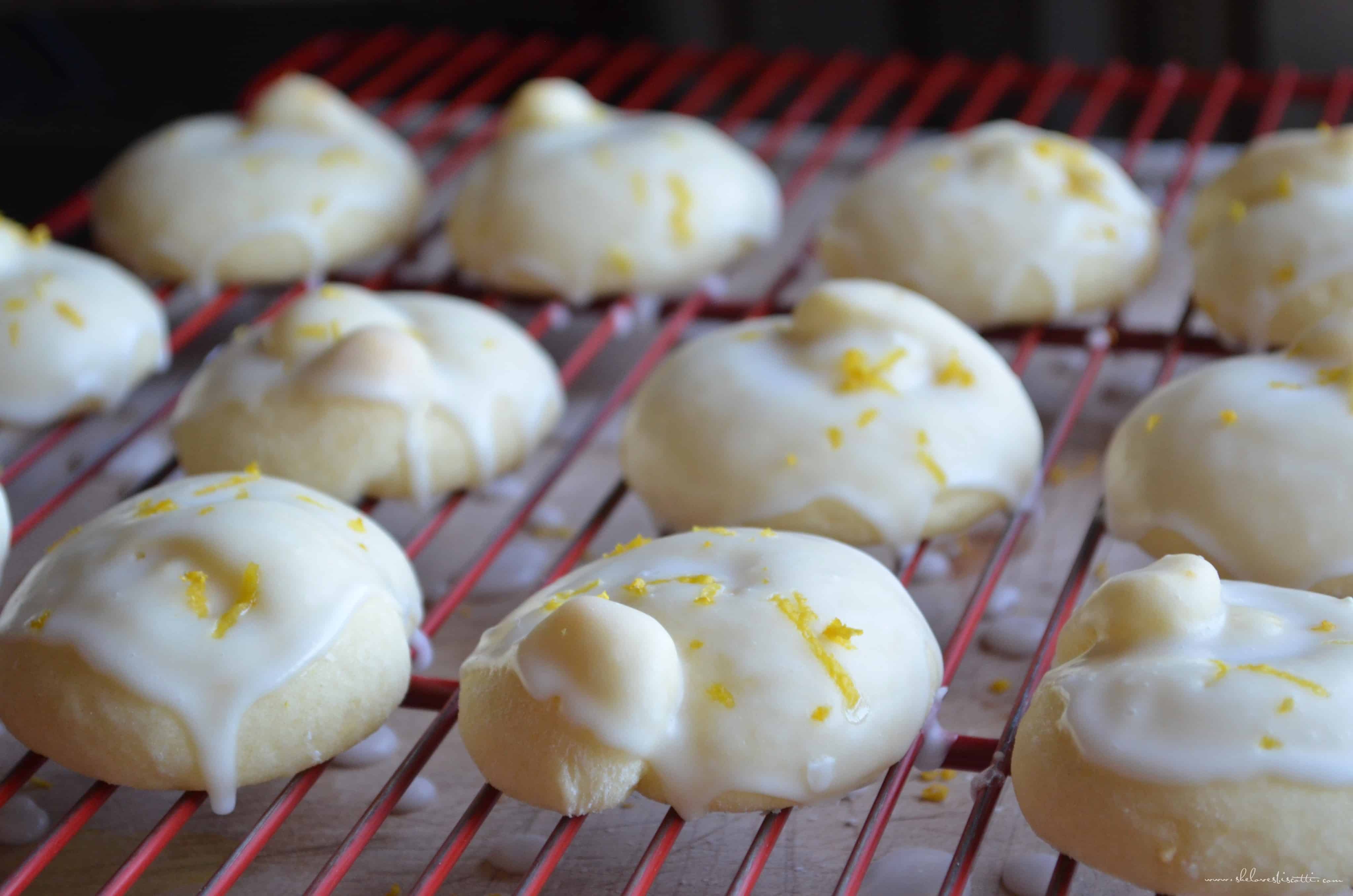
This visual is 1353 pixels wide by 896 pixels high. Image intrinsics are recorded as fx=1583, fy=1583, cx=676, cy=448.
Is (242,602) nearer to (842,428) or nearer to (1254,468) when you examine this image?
(842,428)

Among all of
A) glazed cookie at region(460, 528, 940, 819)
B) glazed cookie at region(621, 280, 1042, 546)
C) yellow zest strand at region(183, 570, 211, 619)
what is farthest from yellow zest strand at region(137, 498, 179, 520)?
glazed cookie at region(621, 280, 1042, 546)

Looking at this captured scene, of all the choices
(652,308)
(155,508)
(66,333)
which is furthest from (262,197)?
(155,508)

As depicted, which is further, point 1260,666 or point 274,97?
point 274,97

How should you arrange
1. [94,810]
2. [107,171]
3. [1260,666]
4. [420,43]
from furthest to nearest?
[420,43] < [107,171] < [94,810] < [1260,666]

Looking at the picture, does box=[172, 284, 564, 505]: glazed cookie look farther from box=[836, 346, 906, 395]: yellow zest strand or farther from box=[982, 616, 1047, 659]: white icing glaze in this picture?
box=[982, 616, 1047, 659]: white icing glaze

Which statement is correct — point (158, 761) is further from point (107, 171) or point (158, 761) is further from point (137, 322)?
point (107, 171)

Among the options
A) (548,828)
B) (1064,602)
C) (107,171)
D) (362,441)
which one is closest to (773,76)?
(107,171)

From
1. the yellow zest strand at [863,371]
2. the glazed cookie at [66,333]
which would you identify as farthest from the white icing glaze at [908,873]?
the glazed cookie at [66,333]
